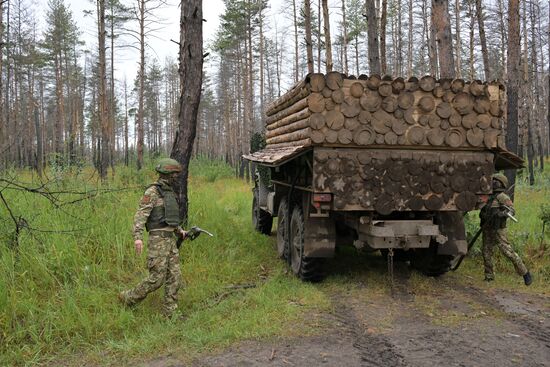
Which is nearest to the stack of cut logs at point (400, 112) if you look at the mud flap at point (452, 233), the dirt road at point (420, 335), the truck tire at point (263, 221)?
the mud flap at point (452, 233)

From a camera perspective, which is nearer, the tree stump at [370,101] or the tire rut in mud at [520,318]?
the tire rut in mud at [520,318]

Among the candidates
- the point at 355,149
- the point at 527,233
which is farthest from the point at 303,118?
the point at 527,233

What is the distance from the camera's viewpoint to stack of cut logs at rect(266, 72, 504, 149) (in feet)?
16.6

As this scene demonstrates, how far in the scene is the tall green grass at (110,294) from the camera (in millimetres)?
4062

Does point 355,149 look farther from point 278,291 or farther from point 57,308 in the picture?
point 57,308

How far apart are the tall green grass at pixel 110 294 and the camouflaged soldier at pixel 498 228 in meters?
2.78

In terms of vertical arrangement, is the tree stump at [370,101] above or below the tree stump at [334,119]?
above

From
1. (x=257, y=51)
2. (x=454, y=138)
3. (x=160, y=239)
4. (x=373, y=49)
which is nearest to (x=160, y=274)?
(x=160, y=239)

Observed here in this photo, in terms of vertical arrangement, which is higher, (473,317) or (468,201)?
(468,201)

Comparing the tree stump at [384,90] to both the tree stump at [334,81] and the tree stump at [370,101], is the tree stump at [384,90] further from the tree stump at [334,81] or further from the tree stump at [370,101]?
the tree stump at [334,81]

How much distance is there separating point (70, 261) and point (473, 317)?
5037 millimetres

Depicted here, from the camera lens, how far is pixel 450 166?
525 centimetres

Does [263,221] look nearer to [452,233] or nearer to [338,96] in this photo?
[452,233]

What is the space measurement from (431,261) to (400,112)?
2387 millimetres
